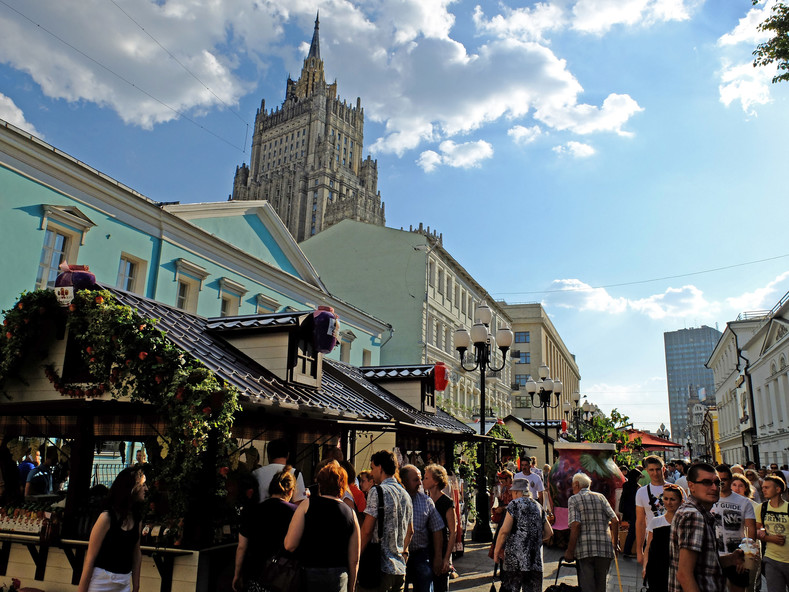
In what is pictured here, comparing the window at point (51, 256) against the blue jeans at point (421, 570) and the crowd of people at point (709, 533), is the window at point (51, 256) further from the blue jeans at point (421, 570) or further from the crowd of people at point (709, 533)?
the crowd of people at point (709, 533)

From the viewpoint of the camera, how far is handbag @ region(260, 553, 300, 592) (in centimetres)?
441

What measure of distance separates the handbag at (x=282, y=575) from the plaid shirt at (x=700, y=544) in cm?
273

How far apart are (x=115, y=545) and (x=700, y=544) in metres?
4.37

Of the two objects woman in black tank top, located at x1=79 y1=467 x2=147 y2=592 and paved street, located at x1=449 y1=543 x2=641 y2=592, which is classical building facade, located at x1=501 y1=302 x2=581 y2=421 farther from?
woman in black tank top, located at x1=79 y1=467 x2=147 y2=592

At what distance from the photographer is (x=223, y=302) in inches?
854

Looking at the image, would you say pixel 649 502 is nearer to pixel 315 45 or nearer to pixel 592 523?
pixel 592 523

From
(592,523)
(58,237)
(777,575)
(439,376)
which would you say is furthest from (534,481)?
(58,237)

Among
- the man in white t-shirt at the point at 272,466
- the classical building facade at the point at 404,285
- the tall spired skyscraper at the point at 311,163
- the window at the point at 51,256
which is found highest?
the tall spired skyscraper at the point at 311,163

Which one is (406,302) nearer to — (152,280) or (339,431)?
(152,280)

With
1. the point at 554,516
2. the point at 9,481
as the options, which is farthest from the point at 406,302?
the point at 9,481

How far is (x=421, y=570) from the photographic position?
Answer: 621cm

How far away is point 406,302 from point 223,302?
585 inches

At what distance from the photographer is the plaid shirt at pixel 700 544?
3920 millimetres

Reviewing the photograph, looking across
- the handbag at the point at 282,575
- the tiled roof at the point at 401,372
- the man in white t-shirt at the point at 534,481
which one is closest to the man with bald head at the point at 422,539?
the handbag at the point at 282,575
